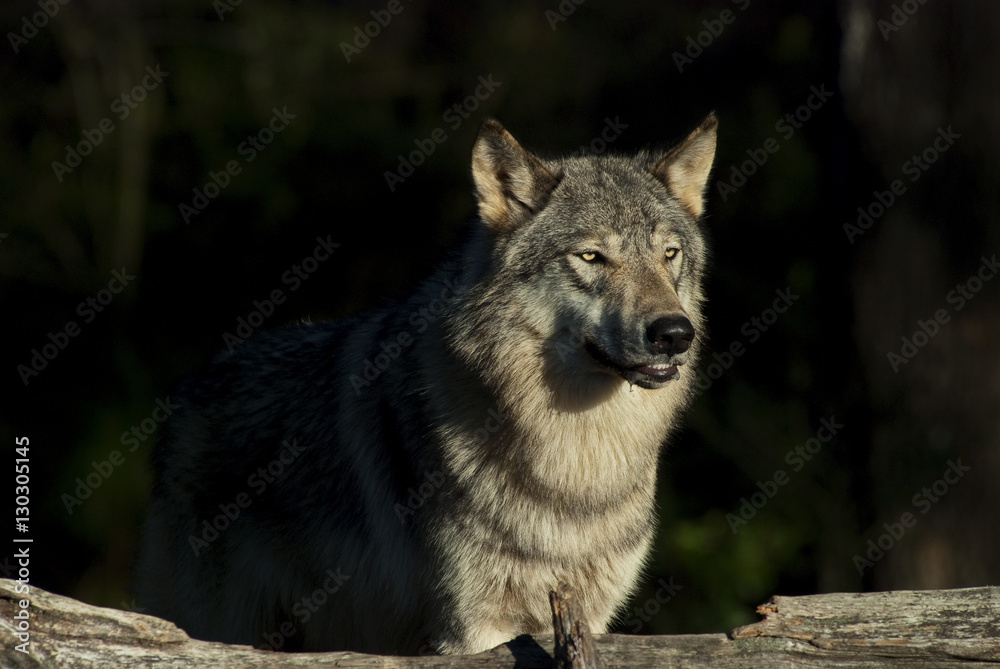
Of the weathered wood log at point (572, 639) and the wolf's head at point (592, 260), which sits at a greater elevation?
the wolf's head at point (592, 260)

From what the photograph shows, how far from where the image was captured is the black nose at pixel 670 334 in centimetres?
367

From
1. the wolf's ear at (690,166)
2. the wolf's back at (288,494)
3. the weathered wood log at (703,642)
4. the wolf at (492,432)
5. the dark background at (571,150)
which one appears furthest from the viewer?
the dark background at (571,150)

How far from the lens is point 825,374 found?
24.3 feet

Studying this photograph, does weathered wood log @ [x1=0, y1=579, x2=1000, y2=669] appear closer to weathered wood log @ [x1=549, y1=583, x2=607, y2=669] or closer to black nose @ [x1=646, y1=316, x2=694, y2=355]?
weathered wood log @ [x1=549, y1=583, x2=607, y2=669]

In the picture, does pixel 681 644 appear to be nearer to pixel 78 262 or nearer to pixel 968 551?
pixel 968 551

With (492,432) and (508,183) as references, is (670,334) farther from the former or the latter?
(508,183)

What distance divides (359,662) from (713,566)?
576cm

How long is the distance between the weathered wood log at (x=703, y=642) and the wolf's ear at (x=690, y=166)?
7.01 ft

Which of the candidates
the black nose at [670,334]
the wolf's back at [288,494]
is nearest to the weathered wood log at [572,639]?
the black nose at [670,334]

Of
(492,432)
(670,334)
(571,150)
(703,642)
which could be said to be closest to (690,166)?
(670,334)

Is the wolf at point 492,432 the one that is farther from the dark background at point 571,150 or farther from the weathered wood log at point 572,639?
the dark background at point 571,150

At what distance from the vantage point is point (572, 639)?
Answer: 2.93 metres

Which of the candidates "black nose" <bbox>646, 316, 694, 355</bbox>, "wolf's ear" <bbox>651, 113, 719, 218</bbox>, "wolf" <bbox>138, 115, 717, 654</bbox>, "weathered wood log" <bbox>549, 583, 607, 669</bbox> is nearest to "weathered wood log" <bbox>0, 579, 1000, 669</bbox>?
"weathered wood log" <bbox>549, 583, 607, 669</bbox>

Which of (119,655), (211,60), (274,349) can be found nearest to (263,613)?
(274,349)
